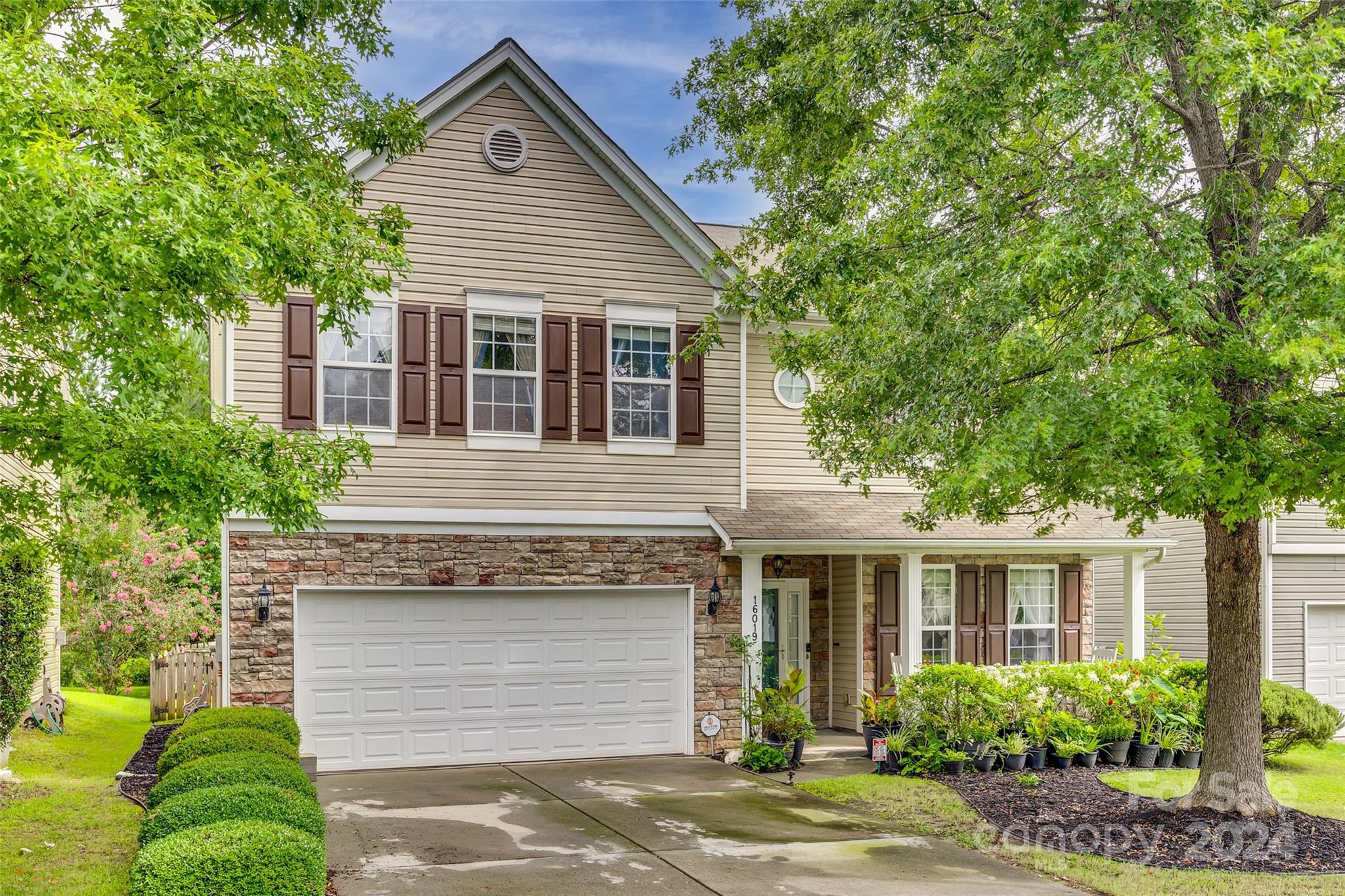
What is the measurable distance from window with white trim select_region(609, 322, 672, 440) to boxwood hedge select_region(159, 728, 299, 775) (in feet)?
20.1

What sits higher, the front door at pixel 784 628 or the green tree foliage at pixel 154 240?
the green tree foliage at pixel 154 240

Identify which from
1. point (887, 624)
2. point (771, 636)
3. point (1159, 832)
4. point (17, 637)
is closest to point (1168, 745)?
point (887, 624)

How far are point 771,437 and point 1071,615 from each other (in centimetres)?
511

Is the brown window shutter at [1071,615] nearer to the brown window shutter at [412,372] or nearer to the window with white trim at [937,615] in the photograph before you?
the window with white trim at [937,615]

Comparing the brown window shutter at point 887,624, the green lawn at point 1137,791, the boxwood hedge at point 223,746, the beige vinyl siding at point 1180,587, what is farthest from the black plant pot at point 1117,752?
the boxwood hedge at point 223,746

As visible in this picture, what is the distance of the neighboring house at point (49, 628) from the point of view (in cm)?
1448

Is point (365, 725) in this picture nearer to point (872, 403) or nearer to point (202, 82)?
point (872, 403)

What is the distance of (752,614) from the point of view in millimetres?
14164

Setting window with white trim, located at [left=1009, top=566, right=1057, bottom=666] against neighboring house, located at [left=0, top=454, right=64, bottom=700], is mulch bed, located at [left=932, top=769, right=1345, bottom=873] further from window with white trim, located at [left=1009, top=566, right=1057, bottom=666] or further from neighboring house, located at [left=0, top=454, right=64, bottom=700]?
neighboring house, located at [left=0, top=454, right=64, bottom=700]

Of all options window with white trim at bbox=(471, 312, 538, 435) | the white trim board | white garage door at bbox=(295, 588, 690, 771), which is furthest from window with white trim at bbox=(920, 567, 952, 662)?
window with white trim at bbox=(471, 312, 538, 435)

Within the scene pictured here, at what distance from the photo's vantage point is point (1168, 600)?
19.1m

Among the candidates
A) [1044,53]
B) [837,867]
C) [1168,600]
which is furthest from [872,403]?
[1168,600]

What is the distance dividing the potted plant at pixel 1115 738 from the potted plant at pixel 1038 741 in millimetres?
701

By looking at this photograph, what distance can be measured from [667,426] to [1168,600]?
1025 centimetres
